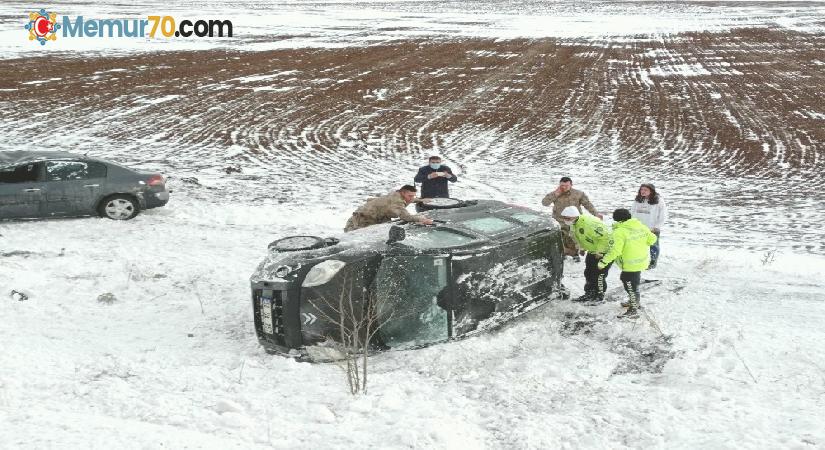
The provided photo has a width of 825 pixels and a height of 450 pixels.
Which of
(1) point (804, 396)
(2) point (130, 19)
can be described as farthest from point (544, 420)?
(2) point (130, 19)

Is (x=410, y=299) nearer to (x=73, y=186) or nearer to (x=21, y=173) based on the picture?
(x=73, y=186)

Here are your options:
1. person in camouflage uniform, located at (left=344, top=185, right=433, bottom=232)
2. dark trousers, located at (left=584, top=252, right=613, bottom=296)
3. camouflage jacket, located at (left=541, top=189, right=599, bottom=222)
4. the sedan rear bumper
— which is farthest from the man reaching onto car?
the sedan rear bumper

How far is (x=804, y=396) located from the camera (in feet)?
22.2

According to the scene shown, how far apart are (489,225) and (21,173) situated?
8.31 meters

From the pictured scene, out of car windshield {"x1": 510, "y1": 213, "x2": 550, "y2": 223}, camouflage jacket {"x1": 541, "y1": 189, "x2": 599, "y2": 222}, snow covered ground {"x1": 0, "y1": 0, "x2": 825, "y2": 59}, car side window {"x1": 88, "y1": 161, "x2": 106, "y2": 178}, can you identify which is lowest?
camouflage jacket {"x1": 541, "y1": 189, "x2": 599, "y2": 222}

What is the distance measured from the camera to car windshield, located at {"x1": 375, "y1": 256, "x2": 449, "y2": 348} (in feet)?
24.9

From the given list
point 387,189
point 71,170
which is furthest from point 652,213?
point 71,170

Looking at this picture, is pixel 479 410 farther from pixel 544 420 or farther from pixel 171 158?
pixel 171 158

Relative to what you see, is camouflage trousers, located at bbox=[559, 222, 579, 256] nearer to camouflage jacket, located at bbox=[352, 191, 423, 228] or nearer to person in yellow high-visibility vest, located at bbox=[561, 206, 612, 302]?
person in yellow high-visibility vest, located at bbox=[561, 206, 612, 302]

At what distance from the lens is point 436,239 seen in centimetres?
800

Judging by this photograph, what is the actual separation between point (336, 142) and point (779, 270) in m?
13.4

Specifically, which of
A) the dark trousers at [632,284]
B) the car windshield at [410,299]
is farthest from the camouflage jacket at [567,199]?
the car windshield at [410,299]

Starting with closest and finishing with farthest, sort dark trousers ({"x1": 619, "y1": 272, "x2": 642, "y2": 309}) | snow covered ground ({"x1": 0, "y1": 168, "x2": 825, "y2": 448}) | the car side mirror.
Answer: snow covered ground ({"x1": 0, "y1": 168, "x2": 825, "y2": 448}), the car side mirror, dark trousers ({"x1": 619, "y1": 272, "x2": 642, "y2": 309})

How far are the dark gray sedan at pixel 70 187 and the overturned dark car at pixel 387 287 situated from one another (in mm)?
6302
